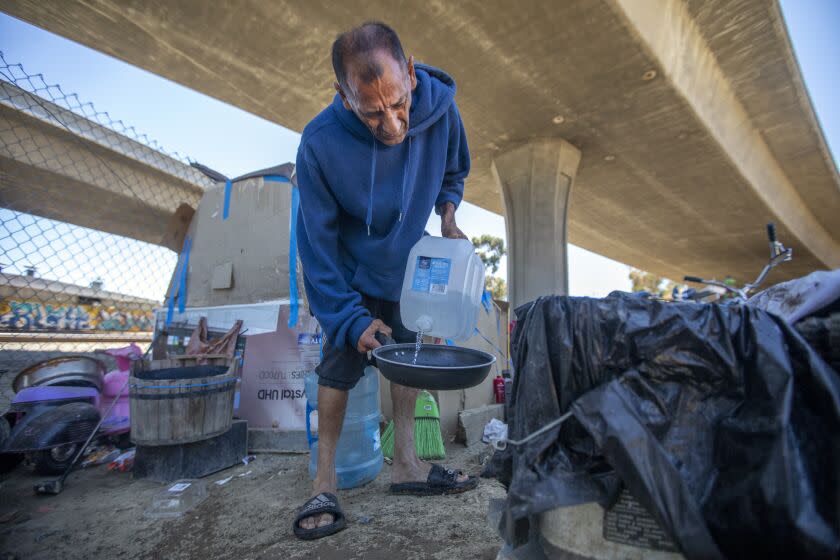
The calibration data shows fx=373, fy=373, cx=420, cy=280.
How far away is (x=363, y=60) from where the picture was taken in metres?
1.54

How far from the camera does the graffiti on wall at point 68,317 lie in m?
4.38

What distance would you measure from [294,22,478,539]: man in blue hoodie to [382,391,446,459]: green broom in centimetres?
40

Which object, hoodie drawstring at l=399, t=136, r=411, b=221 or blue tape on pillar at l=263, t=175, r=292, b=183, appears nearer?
hoodie drawstring at l=399, t=136, r=411, b=221

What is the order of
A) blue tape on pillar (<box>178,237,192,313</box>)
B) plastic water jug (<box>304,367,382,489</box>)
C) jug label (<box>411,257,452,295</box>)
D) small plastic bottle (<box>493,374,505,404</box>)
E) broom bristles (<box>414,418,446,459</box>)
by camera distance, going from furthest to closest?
Answer: 1. blue tape on pillar (<box>178,237,192,313</box>)
2. small plastic bottle (<box>493,374,505,404</box>)
3. broom bristles (<box>414,418,446,459</box>)
4. plastic water jug (<box>304,367,382,489</box>)
5. jug label (<box>411,257,452,295</box>)

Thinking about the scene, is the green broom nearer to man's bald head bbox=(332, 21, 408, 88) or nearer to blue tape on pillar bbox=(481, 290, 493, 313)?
blue tape on pillar bbox=(481, 290, 493, 313)

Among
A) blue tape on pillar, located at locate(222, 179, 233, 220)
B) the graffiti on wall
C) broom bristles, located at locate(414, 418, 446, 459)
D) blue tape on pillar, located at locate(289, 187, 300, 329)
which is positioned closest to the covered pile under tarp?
broom bristles, located at locate(414, 418, 446, 459)

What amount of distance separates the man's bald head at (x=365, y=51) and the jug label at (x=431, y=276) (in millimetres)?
931

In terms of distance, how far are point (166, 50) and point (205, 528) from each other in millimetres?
6032

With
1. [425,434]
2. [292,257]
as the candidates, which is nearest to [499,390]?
[425,434]

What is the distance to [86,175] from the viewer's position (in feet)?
16.6

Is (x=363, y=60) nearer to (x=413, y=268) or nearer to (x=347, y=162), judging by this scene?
(x=347, y=162)

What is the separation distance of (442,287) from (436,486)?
1049mm

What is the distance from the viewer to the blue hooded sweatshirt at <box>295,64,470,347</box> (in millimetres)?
1830

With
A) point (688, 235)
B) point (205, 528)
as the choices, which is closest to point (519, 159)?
point (205, 528)
